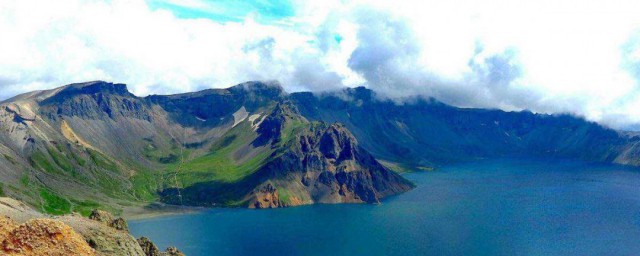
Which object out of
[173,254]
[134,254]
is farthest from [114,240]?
[173,254]

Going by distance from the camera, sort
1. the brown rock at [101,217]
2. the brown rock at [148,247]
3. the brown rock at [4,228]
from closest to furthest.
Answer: the brown rock at [4,228] → the brown rock at [101,217] → the brown rock at [148,247]

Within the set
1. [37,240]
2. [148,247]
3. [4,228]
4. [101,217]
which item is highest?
[4,228]

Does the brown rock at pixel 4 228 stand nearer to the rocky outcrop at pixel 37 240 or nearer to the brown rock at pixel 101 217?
the rocky outcrop at pixel 37 240

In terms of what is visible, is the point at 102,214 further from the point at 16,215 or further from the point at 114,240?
the point at 114,240

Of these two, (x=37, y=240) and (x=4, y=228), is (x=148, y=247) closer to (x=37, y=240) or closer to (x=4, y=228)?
(x=4, y=228)

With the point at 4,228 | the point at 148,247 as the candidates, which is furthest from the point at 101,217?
the point at 4,228

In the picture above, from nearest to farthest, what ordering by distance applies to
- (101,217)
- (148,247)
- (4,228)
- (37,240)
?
(37,240) → (4,228) → (101,217) → (148,247)

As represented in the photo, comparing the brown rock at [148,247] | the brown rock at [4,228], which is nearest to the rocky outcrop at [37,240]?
the brown rock at [4,228]

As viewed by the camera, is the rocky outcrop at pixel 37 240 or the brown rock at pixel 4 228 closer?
the rocky outcrop at pixel 37 240
